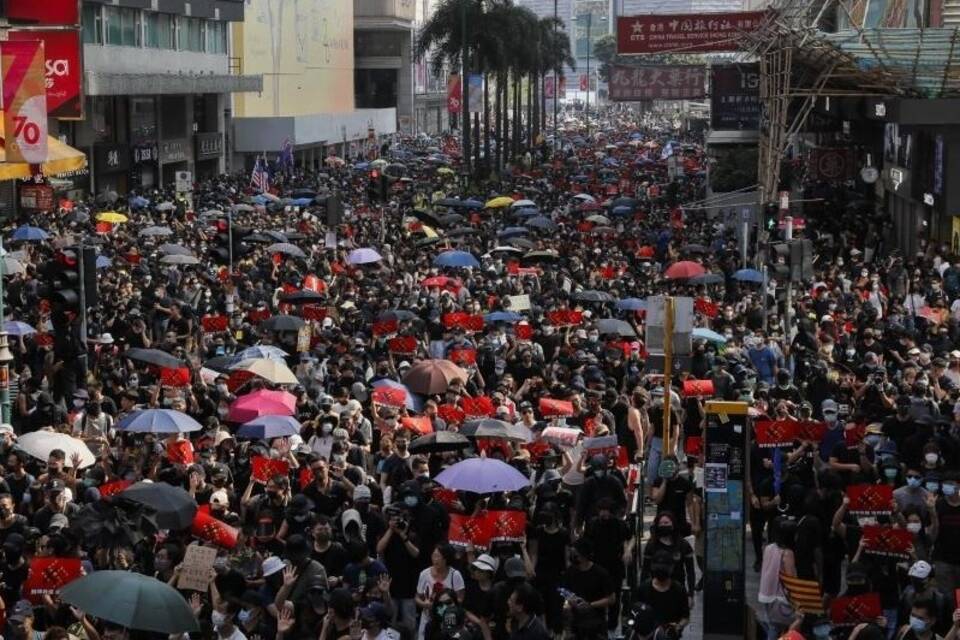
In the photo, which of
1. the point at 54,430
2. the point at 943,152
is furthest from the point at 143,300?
the point at 943,152

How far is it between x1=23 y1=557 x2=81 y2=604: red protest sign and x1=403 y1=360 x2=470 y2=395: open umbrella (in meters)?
7.57

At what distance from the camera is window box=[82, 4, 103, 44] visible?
56688 mm

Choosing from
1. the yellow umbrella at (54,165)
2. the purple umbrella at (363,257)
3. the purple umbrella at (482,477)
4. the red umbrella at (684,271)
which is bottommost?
the purple umbrella at (363,257)

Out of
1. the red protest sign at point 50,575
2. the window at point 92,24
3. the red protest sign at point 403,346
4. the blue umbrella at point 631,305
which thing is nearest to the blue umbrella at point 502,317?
the red protest sign at point 403,346

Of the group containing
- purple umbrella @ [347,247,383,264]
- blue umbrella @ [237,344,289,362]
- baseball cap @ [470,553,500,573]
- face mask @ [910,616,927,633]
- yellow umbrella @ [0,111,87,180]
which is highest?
yellow umbrella @ [0,111,87,180]

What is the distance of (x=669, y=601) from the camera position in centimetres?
1089

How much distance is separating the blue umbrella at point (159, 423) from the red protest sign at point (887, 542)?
20.3 ft

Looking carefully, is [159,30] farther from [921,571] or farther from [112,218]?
[921,571]

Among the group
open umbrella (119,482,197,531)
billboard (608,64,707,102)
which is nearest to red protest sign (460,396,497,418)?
open umbrella (119,482,197,531)

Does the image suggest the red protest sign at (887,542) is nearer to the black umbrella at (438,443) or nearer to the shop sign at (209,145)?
the black umbrella at (438,443)

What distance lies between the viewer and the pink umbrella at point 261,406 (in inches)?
640

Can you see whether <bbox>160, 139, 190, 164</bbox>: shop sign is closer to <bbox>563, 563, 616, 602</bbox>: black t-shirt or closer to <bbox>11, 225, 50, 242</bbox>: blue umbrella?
<bbox>11, 225, 50, 242</bbox>: blue umbrella

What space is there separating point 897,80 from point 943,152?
185 centimetres

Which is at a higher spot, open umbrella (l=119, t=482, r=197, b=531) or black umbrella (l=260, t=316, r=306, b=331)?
open umbrella (l=119, t=482, r=197, b=531)
